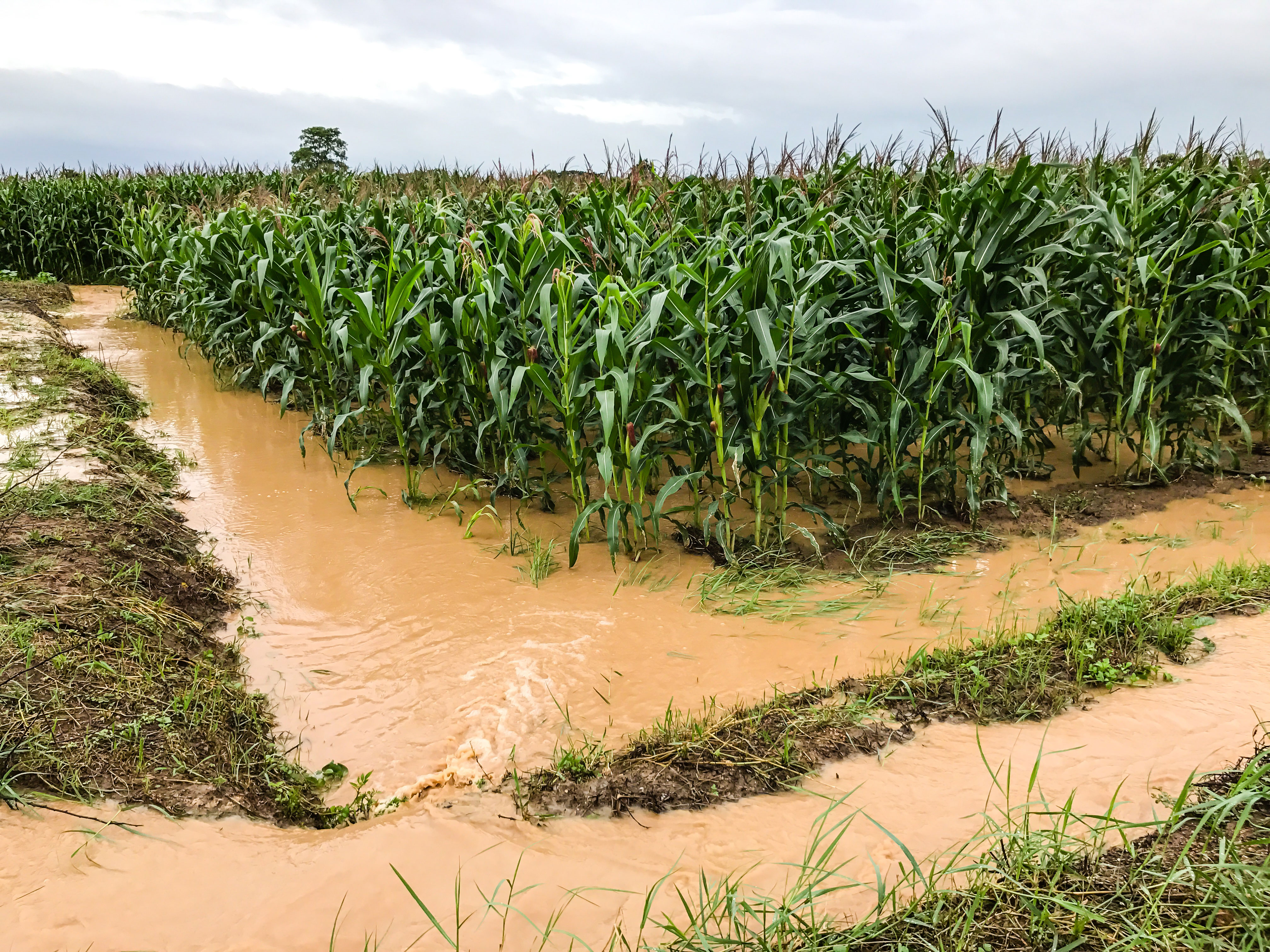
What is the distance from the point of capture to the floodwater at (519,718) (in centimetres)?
187

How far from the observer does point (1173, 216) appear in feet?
15.5

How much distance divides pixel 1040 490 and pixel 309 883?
424cm

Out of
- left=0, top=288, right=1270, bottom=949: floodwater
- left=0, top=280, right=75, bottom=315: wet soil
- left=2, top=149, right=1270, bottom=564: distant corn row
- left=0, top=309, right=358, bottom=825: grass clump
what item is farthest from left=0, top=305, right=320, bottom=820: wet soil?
left=0, top=280, right=75, bottom=315: wet soil

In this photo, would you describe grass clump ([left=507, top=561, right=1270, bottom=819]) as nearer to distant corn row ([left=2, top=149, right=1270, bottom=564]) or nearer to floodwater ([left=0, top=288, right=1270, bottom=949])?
floodwater ([left=0, top=288, right=1270, bottom=949])

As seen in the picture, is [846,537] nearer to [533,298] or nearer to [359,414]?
[533,298]

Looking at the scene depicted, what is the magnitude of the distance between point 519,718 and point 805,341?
206cm

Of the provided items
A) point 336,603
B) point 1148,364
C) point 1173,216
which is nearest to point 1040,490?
point 1148,364

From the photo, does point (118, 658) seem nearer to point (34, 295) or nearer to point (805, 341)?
point (805, 341)

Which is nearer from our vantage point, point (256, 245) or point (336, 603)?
point (336, 603)

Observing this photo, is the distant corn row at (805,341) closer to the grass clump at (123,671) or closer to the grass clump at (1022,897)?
the grass clump at (123,671)

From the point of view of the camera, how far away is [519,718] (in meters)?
2.78

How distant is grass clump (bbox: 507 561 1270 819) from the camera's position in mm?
2314

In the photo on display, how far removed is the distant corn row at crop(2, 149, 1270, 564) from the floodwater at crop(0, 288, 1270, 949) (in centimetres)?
47

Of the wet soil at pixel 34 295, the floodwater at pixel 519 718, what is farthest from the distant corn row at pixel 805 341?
the wet soil at pixel 34 295
